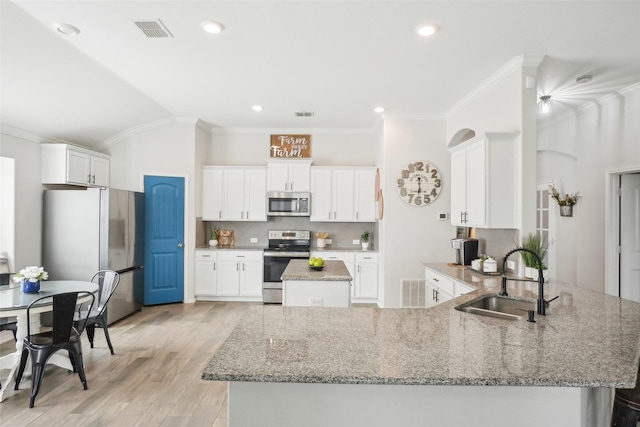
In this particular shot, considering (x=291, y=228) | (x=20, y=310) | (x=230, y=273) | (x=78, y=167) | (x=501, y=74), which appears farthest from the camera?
(x=291, y=228)

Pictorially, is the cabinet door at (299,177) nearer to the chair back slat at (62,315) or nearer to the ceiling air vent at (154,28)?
the ceiling air vent at (154,28)

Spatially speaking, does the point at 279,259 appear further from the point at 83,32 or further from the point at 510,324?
the point at 510,324

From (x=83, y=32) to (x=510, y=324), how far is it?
3.82 m

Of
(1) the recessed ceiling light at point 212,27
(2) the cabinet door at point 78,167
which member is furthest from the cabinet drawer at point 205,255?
(1) the recessed ceiling light at point 212,27

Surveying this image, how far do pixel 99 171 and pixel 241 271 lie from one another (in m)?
2.64

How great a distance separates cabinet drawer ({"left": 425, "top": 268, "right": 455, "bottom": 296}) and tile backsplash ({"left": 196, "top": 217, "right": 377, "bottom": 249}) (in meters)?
2.02

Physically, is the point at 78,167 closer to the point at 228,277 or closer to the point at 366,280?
the point at 228,277

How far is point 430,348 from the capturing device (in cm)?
156

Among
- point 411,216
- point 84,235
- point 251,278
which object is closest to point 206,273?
point 251,278

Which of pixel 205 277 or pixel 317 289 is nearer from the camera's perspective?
pixel 317 289

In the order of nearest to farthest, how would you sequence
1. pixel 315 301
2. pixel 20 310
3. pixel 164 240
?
pixel 20 310 < pixel 315 301 < pixel 164 240

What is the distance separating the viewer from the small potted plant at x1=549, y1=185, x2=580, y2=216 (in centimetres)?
496

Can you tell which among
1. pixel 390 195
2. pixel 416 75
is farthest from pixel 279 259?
pixel 416 75

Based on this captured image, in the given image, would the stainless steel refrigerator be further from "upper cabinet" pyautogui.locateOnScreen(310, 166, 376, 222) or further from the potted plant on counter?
the potted plant on counter
